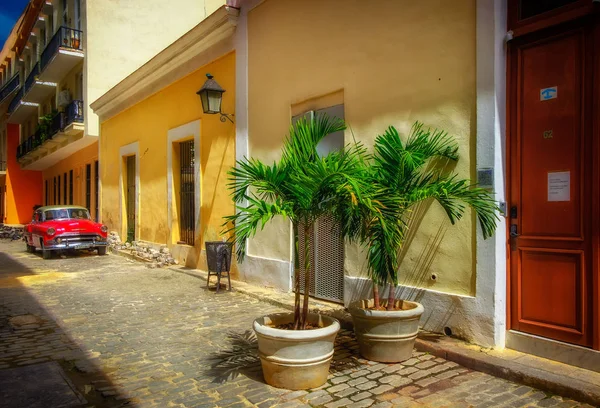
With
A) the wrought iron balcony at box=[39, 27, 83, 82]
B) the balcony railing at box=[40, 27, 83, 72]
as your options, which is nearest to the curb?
the wrought iron balcony at box=[39, 27, 83, 82]

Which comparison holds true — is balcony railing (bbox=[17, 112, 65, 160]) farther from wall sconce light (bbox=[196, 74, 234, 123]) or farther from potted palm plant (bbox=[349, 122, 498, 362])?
potted palm plant (bbox=[349, 122, 498, 362])

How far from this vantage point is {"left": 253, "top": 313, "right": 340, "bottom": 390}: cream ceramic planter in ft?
11.9

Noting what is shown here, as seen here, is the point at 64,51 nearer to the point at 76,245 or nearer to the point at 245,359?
the point at 76,245

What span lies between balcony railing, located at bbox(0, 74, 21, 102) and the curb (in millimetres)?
31101

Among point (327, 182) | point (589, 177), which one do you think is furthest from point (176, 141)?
point (589, 177)

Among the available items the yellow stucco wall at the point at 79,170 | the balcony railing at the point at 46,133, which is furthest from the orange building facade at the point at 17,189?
the yellow stucco wall at the point at 79,170

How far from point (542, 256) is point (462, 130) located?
1.42m

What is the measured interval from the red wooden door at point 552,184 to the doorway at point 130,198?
40.6 ft

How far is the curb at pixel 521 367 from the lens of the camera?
11.7ft

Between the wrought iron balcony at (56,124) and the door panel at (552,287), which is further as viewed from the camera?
the wrought iron balcony at (56,124)

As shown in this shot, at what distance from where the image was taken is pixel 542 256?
4.32 metres

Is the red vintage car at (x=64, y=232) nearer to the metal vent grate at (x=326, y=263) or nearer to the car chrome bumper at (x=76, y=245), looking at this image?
the car chrome bumper at (x=76, y=245)

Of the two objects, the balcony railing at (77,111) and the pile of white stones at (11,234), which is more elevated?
the balcony railing at (77,111)

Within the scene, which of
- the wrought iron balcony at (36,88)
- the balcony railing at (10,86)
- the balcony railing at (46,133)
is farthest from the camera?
the balcony railing at (10,86)
